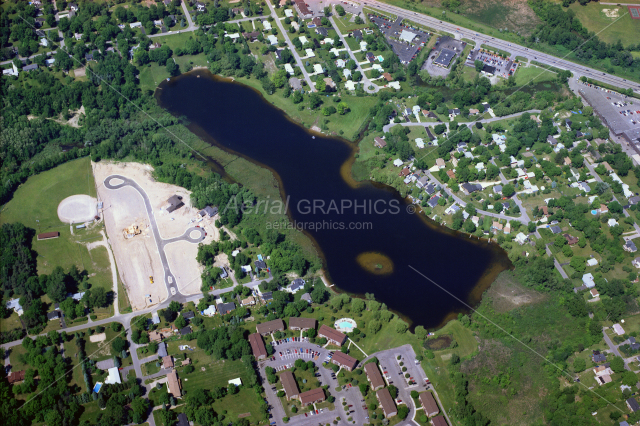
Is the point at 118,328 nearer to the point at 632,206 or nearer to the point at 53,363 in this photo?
the point at 53,363

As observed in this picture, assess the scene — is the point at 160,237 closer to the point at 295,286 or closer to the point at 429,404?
the point at 295,286

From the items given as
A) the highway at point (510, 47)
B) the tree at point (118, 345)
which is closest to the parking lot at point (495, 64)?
the highway at point (510, 47)

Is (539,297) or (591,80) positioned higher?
(591,80)

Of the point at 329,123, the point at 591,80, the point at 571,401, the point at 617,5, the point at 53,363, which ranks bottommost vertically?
the point at 53,363

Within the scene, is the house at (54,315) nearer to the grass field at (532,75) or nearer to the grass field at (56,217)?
the grass field at (56,217)

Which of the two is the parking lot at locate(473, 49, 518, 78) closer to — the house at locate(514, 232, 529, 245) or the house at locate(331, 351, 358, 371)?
the house at locate(514, 232, 529, 245)

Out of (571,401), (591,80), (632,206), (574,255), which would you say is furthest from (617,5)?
(571,401)
